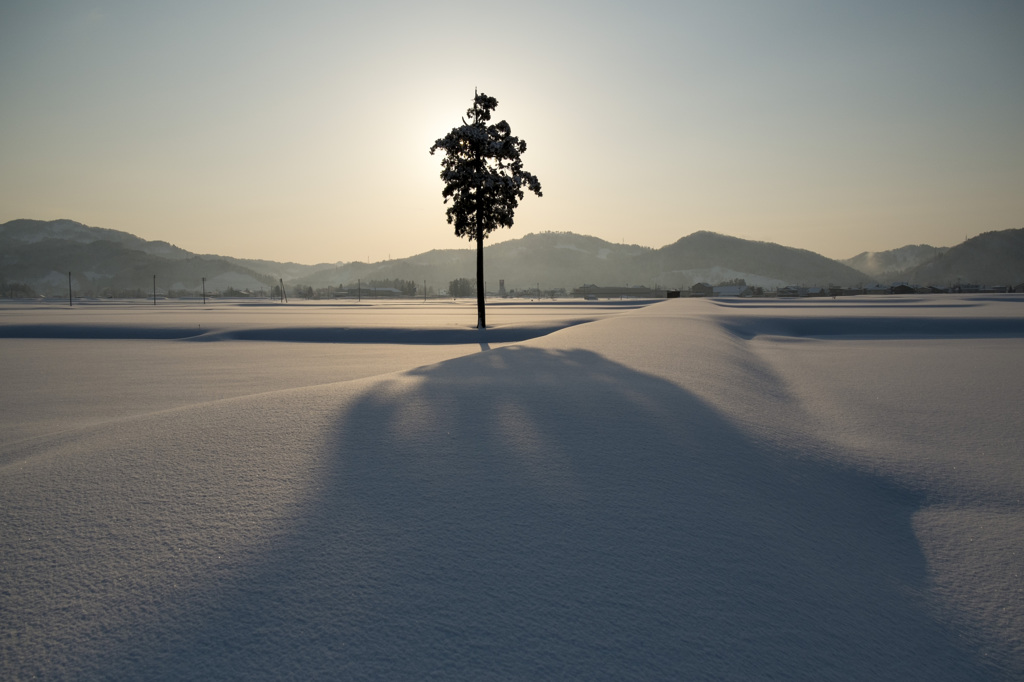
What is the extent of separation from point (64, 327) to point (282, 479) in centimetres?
3199

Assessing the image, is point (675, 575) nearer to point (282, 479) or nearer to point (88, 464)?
point (282, 479)

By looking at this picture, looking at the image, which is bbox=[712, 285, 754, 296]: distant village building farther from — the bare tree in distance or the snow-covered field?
the snow-covered field

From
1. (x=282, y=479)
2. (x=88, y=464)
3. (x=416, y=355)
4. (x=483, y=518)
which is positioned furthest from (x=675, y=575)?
(x=416, y=355)

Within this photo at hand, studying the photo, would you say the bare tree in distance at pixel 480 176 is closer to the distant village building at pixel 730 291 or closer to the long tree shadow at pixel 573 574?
the long tree shadow at pixel 573 574

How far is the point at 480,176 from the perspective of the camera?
2777 centimetres

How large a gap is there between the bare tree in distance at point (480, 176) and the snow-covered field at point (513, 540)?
23151 millimetres

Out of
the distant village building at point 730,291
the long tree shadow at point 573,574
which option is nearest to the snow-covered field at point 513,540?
the long tree shadow at point 573,574

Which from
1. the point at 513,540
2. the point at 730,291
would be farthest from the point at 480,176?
the point at 730,291

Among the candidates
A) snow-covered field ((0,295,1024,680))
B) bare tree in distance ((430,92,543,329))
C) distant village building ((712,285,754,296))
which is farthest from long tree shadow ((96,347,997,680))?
distant village building ((712,285,754,296))

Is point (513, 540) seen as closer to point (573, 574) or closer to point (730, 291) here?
point (573, 574)

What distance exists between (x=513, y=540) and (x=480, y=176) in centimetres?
2687

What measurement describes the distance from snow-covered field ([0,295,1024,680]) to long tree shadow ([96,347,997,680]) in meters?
0.01

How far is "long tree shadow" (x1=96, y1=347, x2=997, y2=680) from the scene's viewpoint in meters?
2.20

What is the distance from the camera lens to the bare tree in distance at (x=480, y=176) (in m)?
28.1
